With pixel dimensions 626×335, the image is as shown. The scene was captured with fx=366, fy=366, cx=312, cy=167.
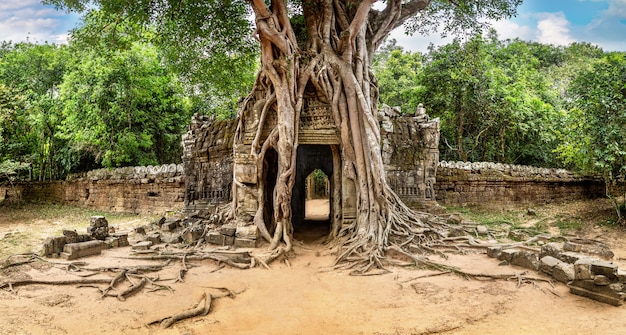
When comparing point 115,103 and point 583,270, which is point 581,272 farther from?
point 115,103

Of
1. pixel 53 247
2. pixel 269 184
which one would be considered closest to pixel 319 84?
pixel 269 184

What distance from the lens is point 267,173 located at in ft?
25.2

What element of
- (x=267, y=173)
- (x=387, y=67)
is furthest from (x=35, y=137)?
(x=387, y=67)

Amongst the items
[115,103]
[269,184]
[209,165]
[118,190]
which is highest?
[115,103]

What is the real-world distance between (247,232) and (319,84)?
314cm

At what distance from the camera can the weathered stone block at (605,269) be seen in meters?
3.85

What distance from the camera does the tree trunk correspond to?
21.5 feet

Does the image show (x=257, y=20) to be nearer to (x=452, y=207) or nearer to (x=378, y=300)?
(x=378, y=300)

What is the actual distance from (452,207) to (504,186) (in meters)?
1.83

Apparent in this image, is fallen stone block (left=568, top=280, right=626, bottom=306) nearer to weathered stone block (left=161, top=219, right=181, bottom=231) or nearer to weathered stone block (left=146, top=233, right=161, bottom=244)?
weathered stone block (left=146, top=233, right=161, bottom=244)

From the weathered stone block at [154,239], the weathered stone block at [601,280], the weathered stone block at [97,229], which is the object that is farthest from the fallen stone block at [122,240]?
the weathered stone block at [601,280]

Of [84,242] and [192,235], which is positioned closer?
[84,242]

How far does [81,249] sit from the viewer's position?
5.94m

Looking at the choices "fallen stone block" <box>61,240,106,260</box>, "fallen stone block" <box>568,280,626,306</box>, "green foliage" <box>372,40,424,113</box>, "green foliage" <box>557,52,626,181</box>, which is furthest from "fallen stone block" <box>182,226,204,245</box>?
"green foliage" <box>372,40,424,113</box>
